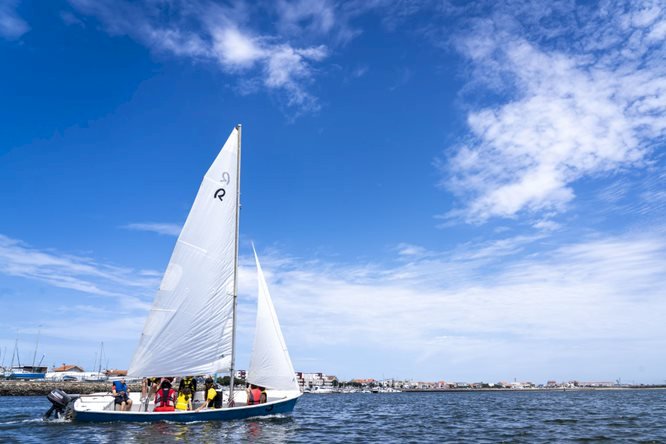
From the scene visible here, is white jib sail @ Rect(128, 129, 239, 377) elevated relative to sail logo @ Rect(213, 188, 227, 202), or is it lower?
lower

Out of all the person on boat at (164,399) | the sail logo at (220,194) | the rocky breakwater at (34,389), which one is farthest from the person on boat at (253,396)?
the rocky breakwater at (34,389)

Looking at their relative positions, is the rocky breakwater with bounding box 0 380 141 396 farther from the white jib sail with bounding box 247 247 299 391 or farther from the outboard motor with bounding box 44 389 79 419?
the white jib sail with bounding box 247 247 299 391

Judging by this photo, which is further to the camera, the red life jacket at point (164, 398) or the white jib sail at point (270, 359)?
the white jib sail at point (270, 359)

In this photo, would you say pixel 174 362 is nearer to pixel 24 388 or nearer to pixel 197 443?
pixel 197 443

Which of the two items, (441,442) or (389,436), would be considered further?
(389,436)

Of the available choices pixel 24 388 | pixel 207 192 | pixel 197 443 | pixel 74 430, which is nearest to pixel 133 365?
pixel 74 430

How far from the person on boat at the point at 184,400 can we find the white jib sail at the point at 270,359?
3.33 m

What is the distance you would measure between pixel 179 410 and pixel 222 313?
18.3 feet

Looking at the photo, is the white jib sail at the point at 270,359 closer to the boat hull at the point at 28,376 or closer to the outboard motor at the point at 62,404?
the outboard motor at the point at 62,404

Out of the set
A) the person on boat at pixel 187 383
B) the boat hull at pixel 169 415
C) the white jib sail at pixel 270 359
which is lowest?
the boat hull at pixel 169 415

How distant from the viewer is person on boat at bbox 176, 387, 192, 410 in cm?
2608

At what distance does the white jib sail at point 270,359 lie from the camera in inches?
1086

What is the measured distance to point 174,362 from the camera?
2709cm

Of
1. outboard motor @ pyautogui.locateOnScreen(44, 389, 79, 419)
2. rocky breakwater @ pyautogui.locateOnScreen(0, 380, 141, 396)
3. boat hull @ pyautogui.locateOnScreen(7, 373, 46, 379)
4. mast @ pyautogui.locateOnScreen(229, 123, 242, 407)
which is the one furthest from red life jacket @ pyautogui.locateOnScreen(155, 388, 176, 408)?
boat hull @ pyautogui.locateOnScreen(7, 373, 46, 379)
